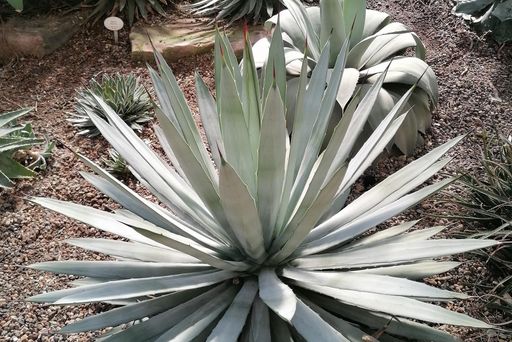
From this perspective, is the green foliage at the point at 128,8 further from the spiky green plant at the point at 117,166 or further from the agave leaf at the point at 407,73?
the agave leaf at the point at 407,73

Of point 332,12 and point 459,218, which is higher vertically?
point 332,12

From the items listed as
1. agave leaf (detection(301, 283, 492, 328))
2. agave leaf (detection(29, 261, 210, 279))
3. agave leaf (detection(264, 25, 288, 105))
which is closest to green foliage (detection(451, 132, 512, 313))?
agave leaf (detection(301, 283, 492, 328))

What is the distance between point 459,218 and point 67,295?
1.65 meters

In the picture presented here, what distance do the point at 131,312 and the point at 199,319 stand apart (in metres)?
0.22

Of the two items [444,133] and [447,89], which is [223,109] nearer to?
[444,133]

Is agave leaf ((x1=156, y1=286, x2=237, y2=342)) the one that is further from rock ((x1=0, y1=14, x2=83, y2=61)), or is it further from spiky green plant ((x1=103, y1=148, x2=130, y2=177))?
rock ((x1=0, y1=14, x2=83, y2=61))

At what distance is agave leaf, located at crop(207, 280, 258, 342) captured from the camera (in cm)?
145

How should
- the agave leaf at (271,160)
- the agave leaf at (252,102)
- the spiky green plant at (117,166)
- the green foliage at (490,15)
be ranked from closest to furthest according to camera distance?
1. the agave leaf at (271,160)
2. the agave leaf at (252,102)
3. the spiky green plant at (117,166)
4. the green foliage at (490,15)

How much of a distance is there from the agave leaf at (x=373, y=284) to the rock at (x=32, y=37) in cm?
304

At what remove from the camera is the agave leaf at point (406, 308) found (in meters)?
1.41

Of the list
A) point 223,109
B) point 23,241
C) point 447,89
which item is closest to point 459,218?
point 447,89

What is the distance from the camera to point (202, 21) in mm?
3943

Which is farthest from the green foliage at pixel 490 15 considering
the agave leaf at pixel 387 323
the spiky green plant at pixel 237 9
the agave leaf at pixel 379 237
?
the agave leaf at pixel 387 323

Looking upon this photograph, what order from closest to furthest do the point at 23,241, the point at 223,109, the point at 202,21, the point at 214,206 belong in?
the point at 223,109 → the point at 214,206 → the point at 23,241 → the point at 202,21
